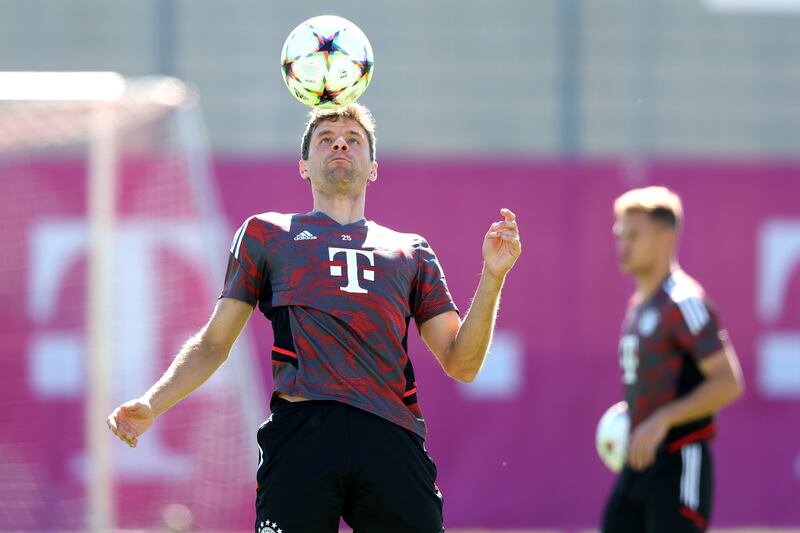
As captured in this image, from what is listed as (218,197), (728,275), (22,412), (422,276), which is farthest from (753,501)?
(422,276)

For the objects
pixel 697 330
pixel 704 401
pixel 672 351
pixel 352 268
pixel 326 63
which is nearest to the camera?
pixel 352 268

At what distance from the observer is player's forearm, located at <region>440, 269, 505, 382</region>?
191 inches

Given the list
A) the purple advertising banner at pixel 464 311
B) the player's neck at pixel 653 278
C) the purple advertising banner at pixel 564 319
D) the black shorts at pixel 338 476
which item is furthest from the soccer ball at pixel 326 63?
the purple advertising banner at pixel 564 319

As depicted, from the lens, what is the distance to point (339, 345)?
470cm

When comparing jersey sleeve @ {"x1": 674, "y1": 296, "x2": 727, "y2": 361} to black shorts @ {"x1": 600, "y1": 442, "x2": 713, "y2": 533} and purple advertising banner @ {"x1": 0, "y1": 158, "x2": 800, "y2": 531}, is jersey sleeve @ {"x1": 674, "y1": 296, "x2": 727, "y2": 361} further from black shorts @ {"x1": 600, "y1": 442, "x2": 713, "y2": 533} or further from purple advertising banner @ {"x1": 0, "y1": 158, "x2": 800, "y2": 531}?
purple advertising banner @ {"x1": 0, "y1": 158, "x2": 800, "y2": 531}

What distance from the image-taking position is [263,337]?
10.5 m

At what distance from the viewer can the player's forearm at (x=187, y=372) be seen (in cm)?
475

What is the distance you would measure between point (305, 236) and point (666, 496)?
2330 millimetres

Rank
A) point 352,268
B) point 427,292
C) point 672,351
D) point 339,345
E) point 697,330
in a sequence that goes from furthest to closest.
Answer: point 672,351 < point 697,330 < point 427,292 < point 352,268 < point 339,345

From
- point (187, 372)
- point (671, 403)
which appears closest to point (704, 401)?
point (671, 403)

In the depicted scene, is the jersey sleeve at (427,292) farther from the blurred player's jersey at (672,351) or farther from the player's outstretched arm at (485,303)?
the blurred player's jersey at (672,351)

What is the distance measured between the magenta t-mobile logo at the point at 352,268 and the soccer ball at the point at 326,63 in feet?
2.11

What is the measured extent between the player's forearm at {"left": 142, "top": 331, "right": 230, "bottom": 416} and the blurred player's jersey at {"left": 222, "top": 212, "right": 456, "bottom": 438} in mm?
214

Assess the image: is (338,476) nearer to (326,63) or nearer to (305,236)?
(305,236)
